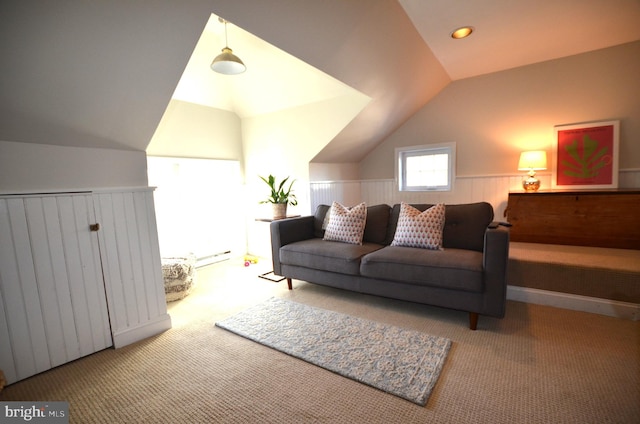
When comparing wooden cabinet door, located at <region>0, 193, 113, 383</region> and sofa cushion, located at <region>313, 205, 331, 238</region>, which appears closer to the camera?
wooden cabinet door, located at <region>0, 193, 113, 383</region>

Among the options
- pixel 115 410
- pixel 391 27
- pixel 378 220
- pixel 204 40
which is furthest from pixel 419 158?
pixel 115 410

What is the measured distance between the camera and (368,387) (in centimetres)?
148

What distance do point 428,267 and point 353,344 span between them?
0.78 meters

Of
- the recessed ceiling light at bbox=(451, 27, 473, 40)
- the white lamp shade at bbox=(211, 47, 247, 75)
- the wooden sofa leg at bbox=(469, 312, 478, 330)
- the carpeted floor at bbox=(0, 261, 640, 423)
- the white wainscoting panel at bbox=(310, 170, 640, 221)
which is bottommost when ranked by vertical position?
the carpeted floor at bbox=(0, 261, 640, 423)

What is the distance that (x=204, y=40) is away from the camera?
2.72m

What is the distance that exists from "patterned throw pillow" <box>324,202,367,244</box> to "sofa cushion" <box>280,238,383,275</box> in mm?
75

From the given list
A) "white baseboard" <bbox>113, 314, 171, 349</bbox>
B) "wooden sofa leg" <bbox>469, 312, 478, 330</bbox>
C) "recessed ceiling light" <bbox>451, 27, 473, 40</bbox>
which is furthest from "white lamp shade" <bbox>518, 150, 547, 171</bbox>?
"white baseboard" <bbox>113, 314, 171, 349</bbox>

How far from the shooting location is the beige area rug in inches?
60.1

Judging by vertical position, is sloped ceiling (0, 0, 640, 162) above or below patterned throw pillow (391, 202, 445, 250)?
above

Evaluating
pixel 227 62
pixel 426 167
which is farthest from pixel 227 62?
pixel 426 167

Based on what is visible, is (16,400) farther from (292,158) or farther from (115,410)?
(292,158)

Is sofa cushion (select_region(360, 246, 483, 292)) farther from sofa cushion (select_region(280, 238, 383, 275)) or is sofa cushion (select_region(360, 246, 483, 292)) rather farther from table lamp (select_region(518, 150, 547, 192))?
table lamp (select_region(518, 150, 547, 192))

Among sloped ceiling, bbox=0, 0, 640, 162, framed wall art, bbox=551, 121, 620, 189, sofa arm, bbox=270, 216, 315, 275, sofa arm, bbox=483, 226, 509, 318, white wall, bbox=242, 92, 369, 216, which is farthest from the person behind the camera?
white wall, bbox=242, 92, 369, 216

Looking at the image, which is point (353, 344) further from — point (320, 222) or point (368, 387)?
point (320, 222)
